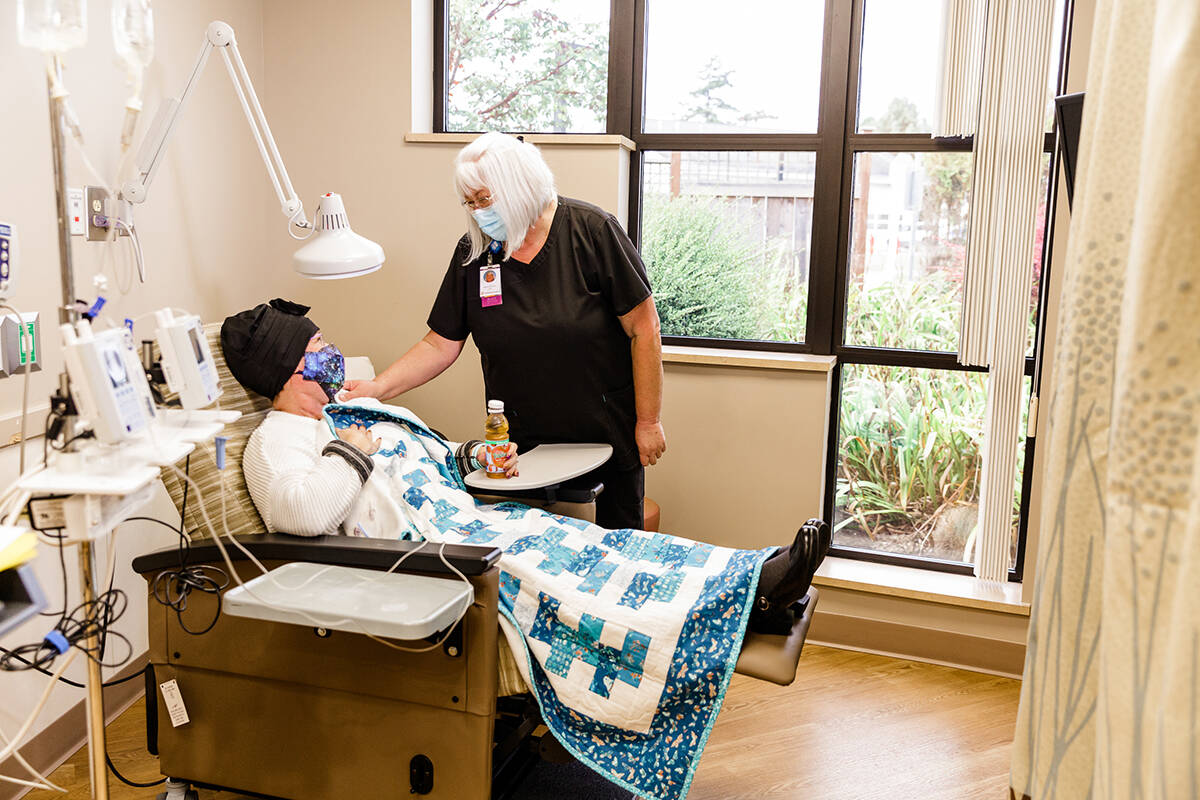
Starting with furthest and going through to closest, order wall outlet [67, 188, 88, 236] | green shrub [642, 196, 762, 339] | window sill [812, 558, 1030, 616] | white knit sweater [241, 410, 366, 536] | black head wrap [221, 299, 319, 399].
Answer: green shrub [642, 196, 762, 339], window sill [812, 558, 1030, 616], wall outlet [67, 188, 88, 236], black head wrap [221, 299, 319, 399], white knit sweater [241, 410, 366, 536]

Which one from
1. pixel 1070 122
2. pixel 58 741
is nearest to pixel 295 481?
pixel 58 741

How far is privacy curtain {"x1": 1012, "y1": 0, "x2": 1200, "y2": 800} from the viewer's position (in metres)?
0.51

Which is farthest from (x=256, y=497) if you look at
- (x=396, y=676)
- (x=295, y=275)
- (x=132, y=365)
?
(x=295, y=275)

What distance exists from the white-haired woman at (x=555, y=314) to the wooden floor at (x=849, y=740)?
2.21 feet

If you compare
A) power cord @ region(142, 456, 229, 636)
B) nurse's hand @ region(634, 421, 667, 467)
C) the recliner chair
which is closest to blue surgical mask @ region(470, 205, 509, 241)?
nurse's hand @ region(634, 421, 667, 467)

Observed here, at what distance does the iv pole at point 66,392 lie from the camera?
3.91 ft

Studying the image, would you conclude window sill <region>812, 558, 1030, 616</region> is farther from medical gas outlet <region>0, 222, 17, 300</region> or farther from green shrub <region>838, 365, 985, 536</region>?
medical gas outlet <region>0, 222, 17, 300</region>

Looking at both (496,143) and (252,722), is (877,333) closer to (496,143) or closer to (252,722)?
(496,143)

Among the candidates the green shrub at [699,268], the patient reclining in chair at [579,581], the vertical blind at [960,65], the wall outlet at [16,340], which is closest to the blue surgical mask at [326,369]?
the patient reclining in chair at [579,581]

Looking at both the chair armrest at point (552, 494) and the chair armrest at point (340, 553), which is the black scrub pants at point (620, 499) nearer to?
the chair armrest at point (552, 494)

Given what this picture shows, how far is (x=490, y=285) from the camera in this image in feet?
8.26

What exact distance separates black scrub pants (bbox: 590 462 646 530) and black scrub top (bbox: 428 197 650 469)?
36 millimetres

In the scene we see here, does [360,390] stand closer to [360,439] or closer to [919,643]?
[360,439]

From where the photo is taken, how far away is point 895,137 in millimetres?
2895
